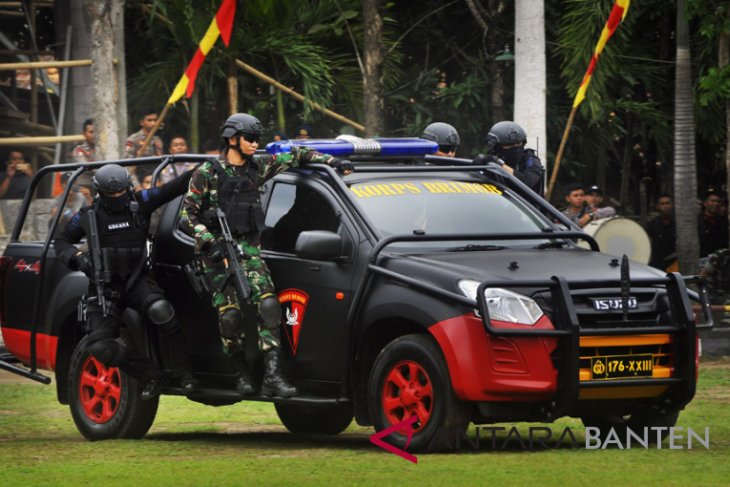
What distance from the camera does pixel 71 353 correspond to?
38.2ft

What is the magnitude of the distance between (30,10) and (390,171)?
1341cm

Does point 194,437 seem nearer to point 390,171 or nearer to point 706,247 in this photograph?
point 390,171

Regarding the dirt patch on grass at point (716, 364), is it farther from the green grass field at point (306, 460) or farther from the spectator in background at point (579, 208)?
the green grass field at point (306, 460)

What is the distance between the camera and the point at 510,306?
9.01m

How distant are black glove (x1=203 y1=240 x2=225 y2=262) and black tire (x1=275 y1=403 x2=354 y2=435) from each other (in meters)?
1.48

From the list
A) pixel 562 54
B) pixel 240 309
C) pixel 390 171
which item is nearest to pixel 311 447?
pixel 240 309

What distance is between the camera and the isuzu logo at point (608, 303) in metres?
9.19

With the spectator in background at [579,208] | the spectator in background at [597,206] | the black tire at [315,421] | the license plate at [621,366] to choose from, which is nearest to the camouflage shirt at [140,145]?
the spectator in background at [579,208]

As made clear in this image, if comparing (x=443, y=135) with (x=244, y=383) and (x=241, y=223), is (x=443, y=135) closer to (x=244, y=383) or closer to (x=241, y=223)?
(x=241, y=223)

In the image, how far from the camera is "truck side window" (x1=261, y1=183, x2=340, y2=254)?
10211mm

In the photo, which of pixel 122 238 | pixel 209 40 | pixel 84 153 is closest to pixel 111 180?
pixel 122 238

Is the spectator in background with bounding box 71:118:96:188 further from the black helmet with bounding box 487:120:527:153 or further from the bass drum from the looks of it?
the black helmet with bounding box 487:120:527:153

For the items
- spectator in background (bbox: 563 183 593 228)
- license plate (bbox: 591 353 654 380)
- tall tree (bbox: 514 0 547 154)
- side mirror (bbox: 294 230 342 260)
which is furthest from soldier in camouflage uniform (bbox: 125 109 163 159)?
license plate (bbox: 591 353 654 380)

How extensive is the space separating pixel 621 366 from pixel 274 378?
6.90 feet
